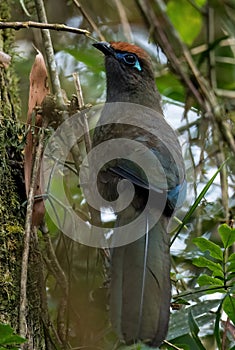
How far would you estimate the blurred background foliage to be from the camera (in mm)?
2654

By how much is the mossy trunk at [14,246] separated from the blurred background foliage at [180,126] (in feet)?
0.78

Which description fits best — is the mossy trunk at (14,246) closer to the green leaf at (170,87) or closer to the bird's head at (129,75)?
the bird's head at (129,75)

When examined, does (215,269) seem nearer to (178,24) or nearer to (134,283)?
(134,283)

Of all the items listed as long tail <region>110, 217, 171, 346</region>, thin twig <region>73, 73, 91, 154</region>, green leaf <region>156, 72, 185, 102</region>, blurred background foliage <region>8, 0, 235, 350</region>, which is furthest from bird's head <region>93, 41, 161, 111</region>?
long tail <region>110, 217, 171, 346</region>

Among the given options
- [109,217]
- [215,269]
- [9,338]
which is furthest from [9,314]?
[109,217]

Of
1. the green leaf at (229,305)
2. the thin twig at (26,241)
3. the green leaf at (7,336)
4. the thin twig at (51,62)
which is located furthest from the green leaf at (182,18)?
the green leaf at (7,336)

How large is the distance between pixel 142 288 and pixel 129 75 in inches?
61.3

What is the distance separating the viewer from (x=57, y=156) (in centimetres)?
280

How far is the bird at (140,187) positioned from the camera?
205cm

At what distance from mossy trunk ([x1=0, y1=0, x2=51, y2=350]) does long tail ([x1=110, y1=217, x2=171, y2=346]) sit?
0.31 m

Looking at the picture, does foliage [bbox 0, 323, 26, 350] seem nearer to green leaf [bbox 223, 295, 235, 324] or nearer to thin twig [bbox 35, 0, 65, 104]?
green leaf [bbox 223, 295, 235, 324]

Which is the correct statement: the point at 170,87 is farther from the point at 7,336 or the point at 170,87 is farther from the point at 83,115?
the point at 7,336

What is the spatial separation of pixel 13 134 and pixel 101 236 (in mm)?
560

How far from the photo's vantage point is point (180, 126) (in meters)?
3.88
